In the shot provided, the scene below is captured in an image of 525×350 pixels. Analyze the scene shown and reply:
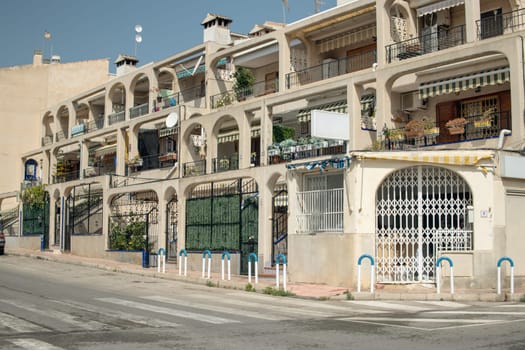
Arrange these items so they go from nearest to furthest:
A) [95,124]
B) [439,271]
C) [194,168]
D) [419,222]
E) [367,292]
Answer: [439,271] < [367,292] < [419,222] < [194,168] < [95,124]

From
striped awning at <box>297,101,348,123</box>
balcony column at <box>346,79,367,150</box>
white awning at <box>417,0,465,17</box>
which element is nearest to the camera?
balcony column at <box>346,79,367,150</box>

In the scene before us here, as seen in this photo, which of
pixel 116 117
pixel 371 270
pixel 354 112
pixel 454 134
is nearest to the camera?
pixel 371 270

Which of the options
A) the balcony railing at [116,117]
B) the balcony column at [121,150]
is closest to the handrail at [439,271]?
the balcony column at [121,150]

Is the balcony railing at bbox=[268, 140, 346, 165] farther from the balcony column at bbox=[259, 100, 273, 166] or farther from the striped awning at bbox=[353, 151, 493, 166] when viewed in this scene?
the striped awning at bbox=[353, 151, 493, 166]

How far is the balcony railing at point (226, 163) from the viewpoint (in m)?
31.1

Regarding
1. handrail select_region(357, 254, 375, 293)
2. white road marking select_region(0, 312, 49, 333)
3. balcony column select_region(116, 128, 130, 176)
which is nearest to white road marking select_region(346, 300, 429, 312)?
handrail select_region(357, 254, 375, 293)

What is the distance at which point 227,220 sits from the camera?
26.4 meters

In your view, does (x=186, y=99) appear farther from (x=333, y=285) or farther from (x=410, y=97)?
(x=333, y=285)

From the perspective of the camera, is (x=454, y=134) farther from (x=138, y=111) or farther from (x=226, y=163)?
(x=138, y=111)

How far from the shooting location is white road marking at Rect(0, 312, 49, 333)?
11.1 m

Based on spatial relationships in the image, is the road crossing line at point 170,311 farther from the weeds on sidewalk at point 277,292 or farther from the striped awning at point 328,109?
the striped awning at point 328,109

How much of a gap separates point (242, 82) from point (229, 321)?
22.9m

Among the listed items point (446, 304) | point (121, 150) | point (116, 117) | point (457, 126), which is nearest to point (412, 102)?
point (457, 126)

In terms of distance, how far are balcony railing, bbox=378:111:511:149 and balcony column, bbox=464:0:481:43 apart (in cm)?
282
